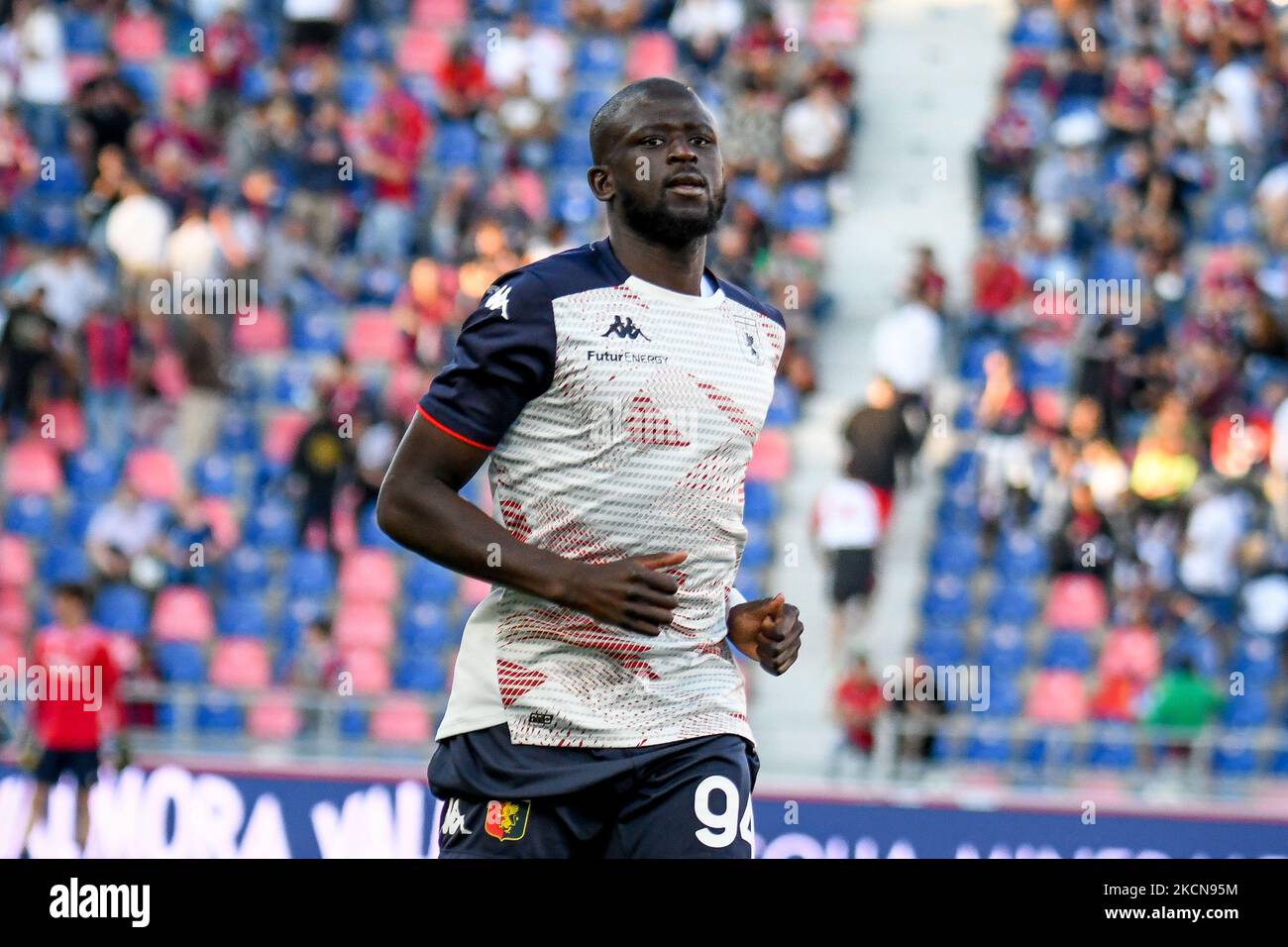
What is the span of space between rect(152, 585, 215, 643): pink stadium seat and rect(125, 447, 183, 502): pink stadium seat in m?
0.76

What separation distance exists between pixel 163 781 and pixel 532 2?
808 cm

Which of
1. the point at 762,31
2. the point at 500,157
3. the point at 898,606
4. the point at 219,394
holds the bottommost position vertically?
the point at 898,606

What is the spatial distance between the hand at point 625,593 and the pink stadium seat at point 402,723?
747 centimetres

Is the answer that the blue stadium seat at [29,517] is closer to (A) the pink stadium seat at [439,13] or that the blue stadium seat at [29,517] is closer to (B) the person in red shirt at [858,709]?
(B) the person in red shirt at [858,709]

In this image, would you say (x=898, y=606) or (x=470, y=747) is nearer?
(x=470, y=747)

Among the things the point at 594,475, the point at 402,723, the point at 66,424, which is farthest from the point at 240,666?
the point at 594,475

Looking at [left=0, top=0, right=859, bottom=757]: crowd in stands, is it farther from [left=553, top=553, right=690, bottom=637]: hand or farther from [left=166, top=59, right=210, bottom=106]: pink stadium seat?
[left=553, top=553, right=690, bottom=637]: hand

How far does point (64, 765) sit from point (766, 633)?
22.6 ft

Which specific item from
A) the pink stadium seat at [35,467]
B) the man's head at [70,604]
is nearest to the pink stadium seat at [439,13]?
the pink stadium seat at [35,467]

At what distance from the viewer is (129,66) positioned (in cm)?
1577

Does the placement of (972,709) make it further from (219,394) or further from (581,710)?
(581,710)

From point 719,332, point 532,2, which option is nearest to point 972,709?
point 532,2

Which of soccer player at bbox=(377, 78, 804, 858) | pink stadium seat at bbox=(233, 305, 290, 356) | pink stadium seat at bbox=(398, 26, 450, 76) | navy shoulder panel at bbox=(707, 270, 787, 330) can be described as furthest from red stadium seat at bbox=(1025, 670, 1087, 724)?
soccer player at bbox=(377, 78, 804, 858)

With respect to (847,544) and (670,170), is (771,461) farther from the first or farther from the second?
(670,170)
